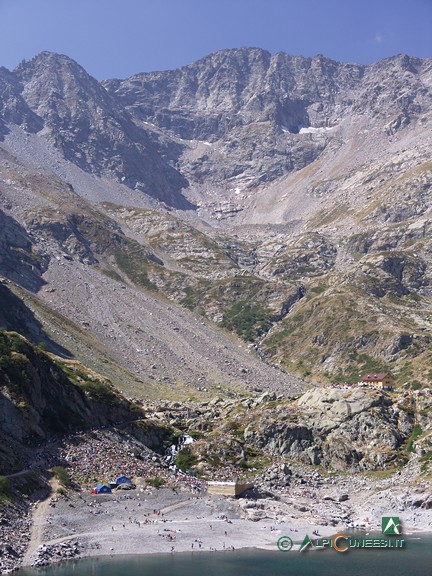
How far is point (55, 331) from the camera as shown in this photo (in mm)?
199375

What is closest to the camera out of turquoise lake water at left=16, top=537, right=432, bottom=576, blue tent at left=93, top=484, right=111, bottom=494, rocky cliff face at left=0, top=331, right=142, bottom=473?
turquoise lake water at left=16, top=537, right=432, bottom=576

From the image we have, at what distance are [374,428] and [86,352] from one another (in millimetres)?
104119

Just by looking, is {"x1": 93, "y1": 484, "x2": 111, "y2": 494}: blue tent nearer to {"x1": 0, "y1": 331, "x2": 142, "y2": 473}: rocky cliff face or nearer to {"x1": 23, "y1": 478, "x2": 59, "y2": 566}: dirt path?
{"x1": 23, "y1": 478, "x2": 59, "y2": 566}: dirt path

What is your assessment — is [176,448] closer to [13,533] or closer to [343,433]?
[343,433]

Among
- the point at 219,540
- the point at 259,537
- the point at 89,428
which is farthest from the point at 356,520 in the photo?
the point at 89,428

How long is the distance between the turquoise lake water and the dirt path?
3.28 m

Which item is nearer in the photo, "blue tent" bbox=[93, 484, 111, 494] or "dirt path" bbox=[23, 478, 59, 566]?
"dirt path" bbox=[23, 478, 59, 566]

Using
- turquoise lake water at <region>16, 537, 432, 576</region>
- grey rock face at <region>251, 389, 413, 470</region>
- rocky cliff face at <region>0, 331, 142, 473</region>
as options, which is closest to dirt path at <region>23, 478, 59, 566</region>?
turquoise lake water at <region>16, 537, 432, 576</region>

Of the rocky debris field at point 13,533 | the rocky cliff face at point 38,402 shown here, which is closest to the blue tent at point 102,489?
the rocky cliff face at point 38,402

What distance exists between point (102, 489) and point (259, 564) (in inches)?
1036

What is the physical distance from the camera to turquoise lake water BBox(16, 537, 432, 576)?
64125mm

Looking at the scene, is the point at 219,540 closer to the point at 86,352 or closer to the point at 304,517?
the point at 304,517

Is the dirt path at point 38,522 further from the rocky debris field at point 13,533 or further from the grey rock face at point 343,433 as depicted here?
the grey rock face at point 343,433

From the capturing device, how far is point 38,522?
237ft
